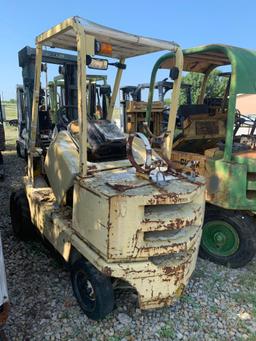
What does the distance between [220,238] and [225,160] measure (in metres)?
1.01

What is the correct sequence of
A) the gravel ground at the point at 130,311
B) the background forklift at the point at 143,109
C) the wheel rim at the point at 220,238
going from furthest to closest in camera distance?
the background forklift at the point at 143,109, the wheel rim at the point at 220,238, the gravel ground at the point at 130,311

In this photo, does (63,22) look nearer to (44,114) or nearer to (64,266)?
(64,266)

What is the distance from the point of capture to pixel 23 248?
429 centimetres

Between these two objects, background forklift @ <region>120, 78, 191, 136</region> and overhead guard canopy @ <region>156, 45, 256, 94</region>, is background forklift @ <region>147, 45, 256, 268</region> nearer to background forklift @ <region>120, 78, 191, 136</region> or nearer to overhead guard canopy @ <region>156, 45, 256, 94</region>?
overhead guard canopy @ <region>156, 45, 256, 94</region>

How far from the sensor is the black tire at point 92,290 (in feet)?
8.97

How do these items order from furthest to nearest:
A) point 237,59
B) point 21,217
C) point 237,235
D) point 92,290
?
point 21,217
point 237,235
point 237,59
point 92,290

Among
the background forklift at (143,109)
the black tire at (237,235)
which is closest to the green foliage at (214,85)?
the background forklift at (143,109)

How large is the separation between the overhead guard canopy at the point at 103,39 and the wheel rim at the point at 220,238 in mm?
2165

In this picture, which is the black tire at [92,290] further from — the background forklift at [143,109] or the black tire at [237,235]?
the background forklift at [143,109]

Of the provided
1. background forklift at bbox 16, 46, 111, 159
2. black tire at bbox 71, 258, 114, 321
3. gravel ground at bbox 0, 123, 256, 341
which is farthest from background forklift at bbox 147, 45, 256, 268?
background forklift at bbox 16, 46, 111, 159

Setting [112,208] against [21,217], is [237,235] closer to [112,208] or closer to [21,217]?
[112,208]

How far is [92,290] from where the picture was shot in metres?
2.86

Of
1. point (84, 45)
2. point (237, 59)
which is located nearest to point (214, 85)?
point (237, 59)

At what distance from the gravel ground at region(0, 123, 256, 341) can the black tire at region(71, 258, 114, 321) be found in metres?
0.14
